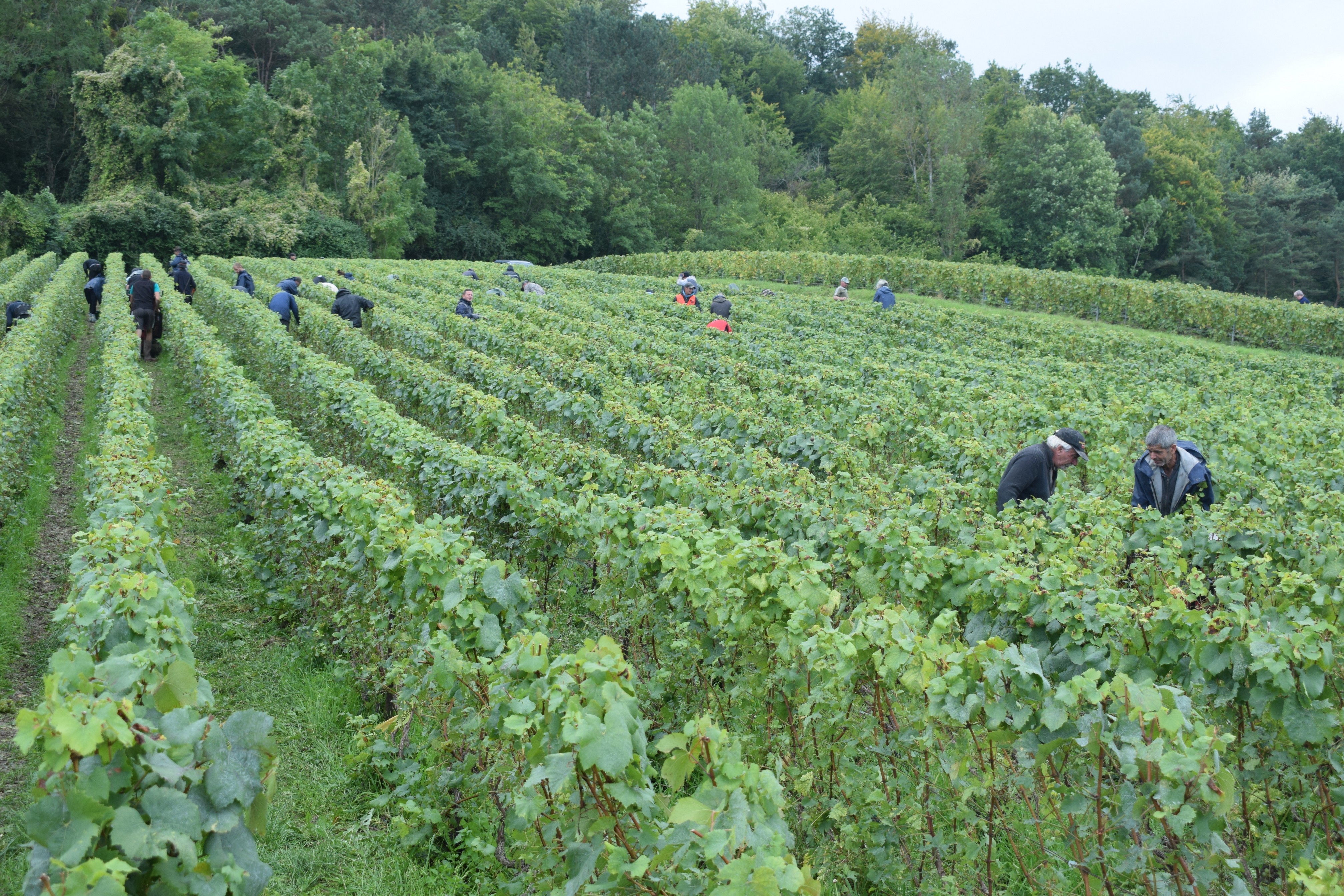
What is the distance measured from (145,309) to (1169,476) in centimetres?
1737

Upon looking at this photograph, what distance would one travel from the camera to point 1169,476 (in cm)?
698

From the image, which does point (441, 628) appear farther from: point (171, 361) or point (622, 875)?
point (171, 361)

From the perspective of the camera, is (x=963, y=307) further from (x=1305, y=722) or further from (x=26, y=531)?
(x=1305, y=722)

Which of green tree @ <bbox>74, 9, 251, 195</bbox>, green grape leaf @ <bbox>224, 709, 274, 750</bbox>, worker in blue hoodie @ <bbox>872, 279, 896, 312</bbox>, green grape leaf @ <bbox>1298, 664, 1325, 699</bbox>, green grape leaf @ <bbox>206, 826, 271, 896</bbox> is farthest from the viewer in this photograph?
green tree @ <bbox>74, 9, 251, 195</bbox>

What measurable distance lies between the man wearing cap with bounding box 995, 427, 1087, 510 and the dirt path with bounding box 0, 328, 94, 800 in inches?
264

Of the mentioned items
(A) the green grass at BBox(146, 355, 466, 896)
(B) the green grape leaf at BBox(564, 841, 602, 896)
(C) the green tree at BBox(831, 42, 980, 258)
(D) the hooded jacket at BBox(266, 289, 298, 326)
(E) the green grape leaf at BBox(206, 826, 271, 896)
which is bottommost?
(A) the green grass at BBox(146, 355, 466, 896)

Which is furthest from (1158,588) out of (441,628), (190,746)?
(190,746)

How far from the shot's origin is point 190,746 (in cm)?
277

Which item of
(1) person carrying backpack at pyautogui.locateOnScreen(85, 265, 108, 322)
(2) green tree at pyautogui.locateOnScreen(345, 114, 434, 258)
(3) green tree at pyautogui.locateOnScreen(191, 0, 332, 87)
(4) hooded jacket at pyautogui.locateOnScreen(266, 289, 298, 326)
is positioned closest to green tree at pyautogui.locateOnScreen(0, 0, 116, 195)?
(3) green tree at pyautogui.locateOnScreen(191, 0, 332, 87)

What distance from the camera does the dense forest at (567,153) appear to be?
44.1m

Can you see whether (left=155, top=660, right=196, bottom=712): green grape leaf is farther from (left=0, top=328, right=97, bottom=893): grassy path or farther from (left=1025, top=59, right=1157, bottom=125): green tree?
(left=1025, top=59, right=1157, bottom=125): green tree

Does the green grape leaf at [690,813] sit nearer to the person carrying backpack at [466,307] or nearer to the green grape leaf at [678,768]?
the green grape leaf at [678,768]

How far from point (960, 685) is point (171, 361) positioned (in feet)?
57.2

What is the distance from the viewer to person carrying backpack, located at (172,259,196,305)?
21797 millimetres
